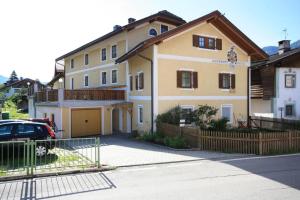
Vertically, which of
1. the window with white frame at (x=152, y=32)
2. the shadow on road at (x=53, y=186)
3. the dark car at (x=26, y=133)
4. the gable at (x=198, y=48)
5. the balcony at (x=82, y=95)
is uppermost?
the window with white frame at (x=152, y=32)

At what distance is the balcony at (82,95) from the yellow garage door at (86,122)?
1164mm

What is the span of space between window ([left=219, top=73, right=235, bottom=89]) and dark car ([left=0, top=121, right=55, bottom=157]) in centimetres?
1421

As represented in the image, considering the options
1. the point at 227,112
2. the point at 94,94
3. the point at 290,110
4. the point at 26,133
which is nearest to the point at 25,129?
the point at 26,133

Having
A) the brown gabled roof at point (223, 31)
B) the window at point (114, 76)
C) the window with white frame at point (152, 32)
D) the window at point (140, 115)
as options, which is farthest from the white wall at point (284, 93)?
the window at point (114, 76)

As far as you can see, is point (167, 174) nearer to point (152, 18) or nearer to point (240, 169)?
point (240, 169)

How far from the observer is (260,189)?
8422 millimetres

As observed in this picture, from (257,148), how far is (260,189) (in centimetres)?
619

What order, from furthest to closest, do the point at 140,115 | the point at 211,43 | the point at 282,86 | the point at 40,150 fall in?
the point at 282,86 → the point at 211,43 → the point at 140,115 → the point at 40,150

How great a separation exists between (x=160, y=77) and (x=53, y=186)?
12472 mm

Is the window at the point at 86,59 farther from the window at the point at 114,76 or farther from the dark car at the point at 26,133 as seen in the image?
the dark car at the point at 26,133

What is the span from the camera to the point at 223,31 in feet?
75.2

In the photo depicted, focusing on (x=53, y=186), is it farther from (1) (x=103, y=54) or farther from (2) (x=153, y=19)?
(1) (x=103, y=54)

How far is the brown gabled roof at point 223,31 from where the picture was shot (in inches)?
766

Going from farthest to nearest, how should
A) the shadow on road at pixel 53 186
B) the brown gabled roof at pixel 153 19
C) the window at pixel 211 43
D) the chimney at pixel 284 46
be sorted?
the chimney at pixel 284 46, the window at pixel 211 43, the brown gabled roof at pixel 153 19, the shadow on road at pixel 53 186
